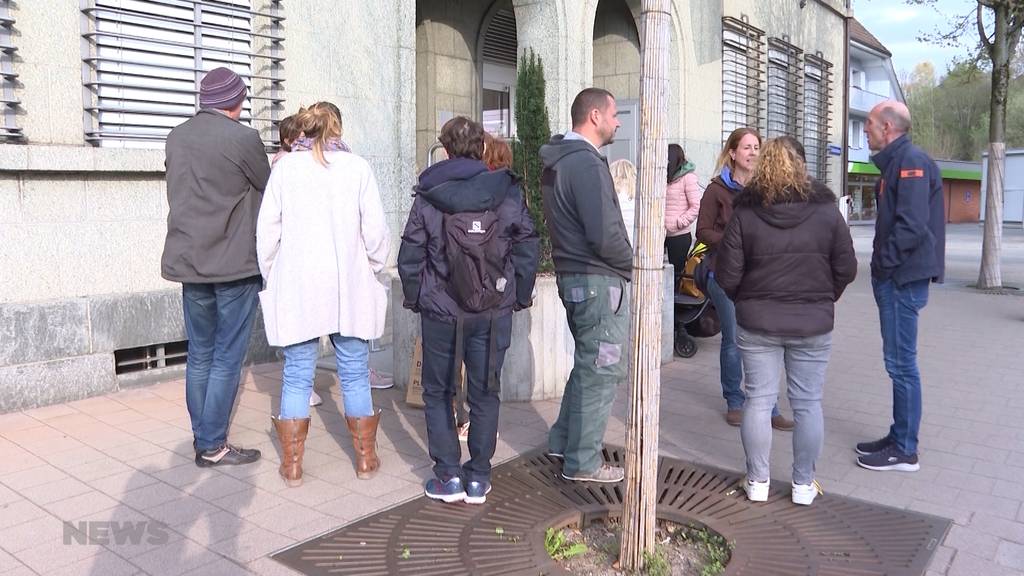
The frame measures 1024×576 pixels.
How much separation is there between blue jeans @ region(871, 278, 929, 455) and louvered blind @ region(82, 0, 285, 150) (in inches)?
197

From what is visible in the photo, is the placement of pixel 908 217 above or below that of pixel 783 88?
below

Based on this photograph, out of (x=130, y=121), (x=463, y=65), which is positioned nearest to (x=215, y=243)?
(x=130, y=121)

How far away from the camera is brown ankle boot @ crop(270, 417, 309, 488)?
4.23 m

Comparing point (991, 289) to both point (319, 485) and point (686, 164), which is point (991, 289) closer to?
point (686, 164)

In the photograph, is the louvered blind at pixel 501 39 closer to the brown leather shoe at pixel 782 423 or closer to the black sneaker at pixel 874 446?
the brown leather shoe at pixel 782 423

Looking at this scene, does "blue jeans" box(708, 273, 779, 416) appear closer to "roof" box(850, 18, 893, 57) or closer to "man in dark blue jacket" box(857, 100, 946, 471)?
"man in dark blue jacket" box(857, 100, 946, 471)

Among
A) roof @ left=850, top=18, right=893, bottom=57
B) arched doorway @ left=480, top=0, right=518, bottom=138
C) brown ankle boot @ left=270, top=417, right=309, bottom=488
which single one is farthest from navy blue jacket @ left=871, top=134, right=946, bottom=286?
roof @ left=850, top=18, right=893, bottom=57

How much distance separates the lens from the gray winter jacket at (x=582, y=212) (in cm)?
395

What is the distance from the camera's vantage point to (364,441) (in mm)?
4371

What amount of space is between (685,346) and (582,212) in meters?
3.93

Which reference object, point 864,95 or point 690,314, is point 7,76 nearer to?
point 690,314

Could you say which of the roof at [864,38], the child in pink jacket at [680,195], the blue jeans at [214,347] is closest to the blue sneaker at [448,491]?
the blue jeans at [214,347]

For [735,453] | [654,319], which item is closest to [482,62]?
[735,453]

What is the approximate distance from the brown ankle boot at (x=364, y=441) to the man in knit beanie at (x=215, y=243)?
2.17ft
